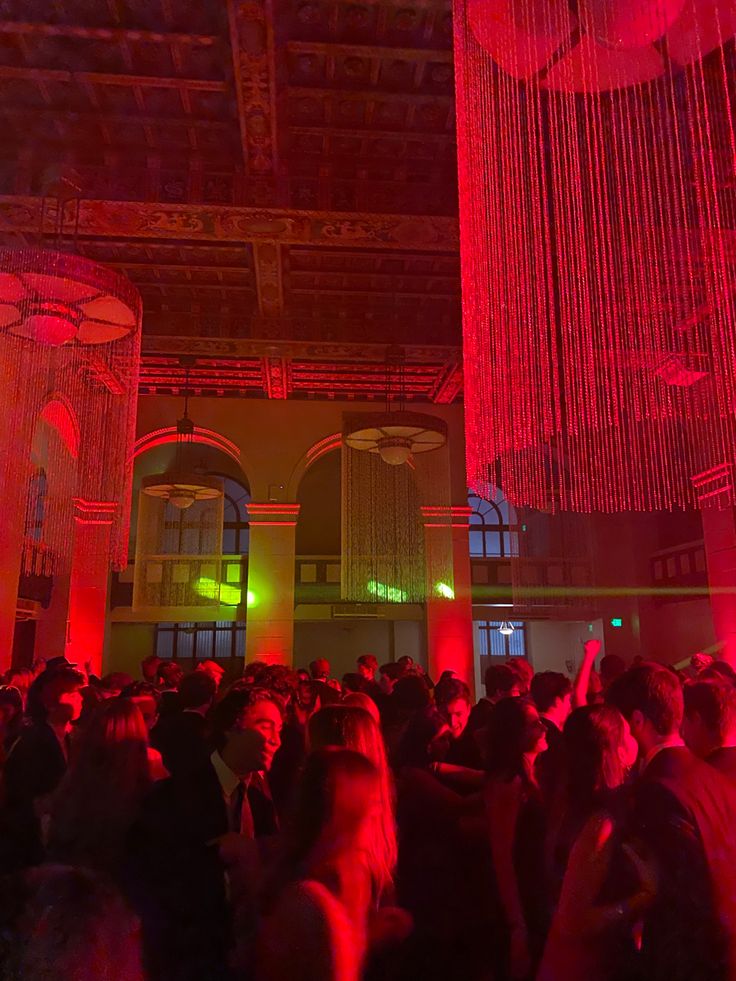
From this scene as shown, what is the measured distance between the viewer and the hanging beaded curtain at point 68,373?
7445 mm

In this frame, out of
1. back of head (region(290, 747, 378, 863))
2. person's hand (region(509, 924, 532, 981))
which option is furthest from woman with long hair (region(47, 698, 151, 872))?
person's hand (region(509, 924, 532, 981))

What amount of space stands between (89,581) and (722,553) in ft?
37.1

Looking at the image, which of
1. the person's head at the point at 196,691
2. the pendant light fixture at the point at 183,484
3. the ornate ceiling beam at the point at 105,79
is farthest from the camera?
the pendant light fixture at the point at 183,484

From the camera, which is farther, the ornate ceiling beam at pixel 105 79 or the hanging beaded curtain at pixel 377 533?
the hanging beaded curtain at pixel 377 533

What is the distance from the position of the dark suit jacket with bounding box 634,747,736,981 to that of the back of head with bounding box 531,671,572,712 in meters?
2.03

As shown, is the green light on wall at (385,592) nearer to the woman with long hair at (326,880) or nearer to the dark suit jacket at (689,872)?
the dark suit jacket at (689,872)

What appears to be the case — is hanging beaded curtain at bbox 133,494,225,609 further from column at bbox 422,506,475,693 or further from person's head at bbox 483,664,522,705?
person's head at bbox 483,664,522,705

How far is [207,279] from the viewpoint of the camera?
10.9 m

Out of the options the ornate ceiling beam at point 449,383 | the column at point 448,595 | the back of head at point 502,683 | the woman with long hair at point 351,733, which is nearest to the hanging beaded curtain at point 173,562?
the column at point 448,595

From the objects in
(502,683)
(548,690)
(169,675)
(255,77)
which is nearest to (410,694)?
(502,683)

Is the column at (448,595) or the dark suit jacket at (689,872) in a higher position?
the column at (448,595)

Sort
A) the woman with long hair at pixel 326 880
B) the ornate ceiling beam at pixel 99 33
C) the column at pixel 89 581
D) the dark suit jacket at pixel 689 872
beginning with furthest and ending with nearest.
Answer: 1. the column at pixel 89 581
2. the ornate ceiling beam at pixel 99 33
3. the dark suit jacket at pixel 689 872
4. the woman with long hair at pixel 326 880

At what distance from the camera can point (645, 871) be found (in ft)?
6.60

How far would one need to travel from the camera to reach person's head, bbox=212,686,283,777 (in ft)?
8.98
